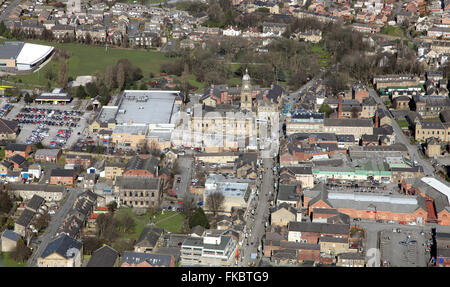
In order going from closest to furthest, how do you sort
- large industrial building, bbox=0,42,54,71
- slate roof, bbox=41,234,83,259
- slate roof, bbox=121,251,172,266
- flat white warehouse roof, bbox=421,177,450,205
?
slate roof, bbox=121,251,172,266 < slate roof, bbox=41,234,83,259 < flat white warehouse roof, bbox=421,177,450,205 < large industrial building, bbox=0,42,54,71

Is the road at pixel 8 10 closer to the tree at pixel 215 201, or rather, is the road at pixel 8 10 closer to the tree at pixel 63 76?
the tree at pixel 63 76

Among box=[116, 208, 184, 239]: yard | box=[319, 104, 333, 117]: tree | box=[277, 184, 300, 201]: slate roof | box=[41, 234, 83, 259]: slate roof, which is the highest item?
box=[41, 234, 83, 259]: slate roof

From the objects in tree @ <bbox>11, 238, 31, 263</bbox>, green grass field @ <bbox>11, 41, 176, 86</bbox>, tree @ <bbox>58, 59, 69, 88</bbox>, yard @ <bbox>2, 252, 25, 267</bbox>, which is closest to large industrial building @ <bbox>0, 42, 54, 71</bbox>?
green grass field @ <bbox>11, 41, 176, 86</bbox>

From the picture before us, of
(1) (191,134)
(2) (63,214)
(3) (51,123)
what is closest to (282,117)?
(1) (191,134)

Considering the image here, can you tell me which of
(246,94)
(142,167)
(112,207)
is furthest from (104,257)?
(246,94)

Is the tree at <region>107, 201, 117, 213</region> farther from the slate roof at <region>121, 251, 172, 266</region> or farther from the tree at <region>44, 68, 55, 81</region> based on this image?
the tree at <region>44, 68, 55, 81</region>

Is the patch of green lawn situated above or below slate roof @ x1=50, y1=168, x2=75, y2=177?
above

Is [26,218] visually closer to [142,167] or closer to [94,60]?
[142,167]
